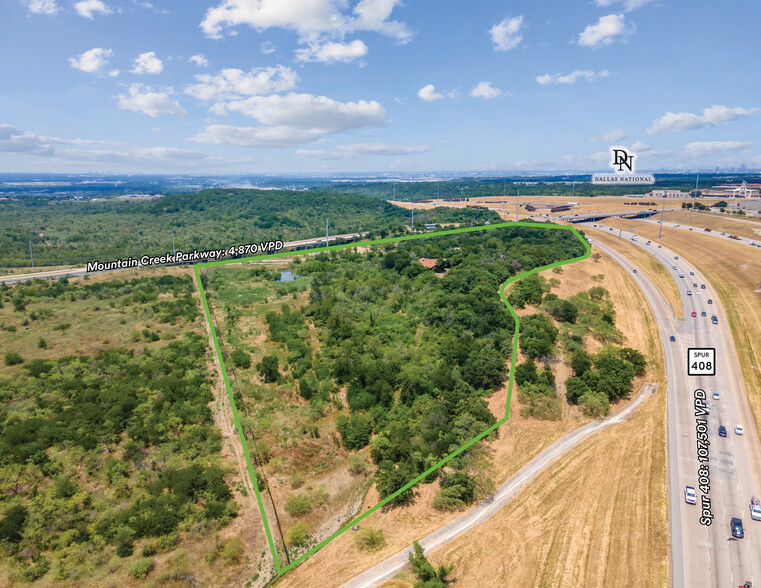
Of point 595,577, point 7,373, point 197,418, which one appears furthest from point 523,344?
point 7,373

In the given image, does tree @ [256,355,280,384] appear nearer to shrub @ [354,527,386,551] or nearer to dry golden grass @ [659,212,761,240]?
shrub @ [354,527,386,551]

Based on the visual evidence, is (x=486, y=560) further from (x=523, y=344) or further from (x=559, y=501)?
(x=523, y=344)

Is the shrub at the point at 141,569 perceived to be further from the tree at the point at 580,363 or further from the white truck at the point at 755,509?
the tree at the point at 580,363

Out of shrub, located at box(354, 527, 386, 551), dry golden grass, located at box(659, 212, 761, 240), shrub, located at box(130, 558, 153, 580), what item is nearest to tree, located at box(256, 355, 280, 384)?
shrub, located at box(354, 527, 386, 551)

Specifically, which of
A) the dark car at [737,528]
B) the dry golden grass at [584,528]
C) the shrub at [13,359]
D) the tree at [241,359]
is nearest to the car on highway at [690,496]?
the dry golden grass at [584,528]

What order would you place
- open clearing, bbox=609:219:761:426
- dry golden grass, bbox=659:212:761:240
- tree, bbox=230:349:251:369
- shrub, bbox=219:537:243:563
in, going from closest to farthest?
shrub, bbox=219:537:243:563 → open clearing, bbox=609:219:761:426 → tree, bbox=230:349:251:369 → dry golden grass, bbox=659:212:761:240

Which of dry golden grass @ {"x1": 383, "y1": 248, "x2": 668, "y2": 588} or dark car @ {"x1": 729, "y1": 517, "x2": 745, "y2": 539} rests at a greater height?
dark car @ {"x1": 729, "y1": 517, "x2": 745, "y2": 539}

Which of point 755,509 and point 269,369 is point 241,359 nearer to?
point 269,369
